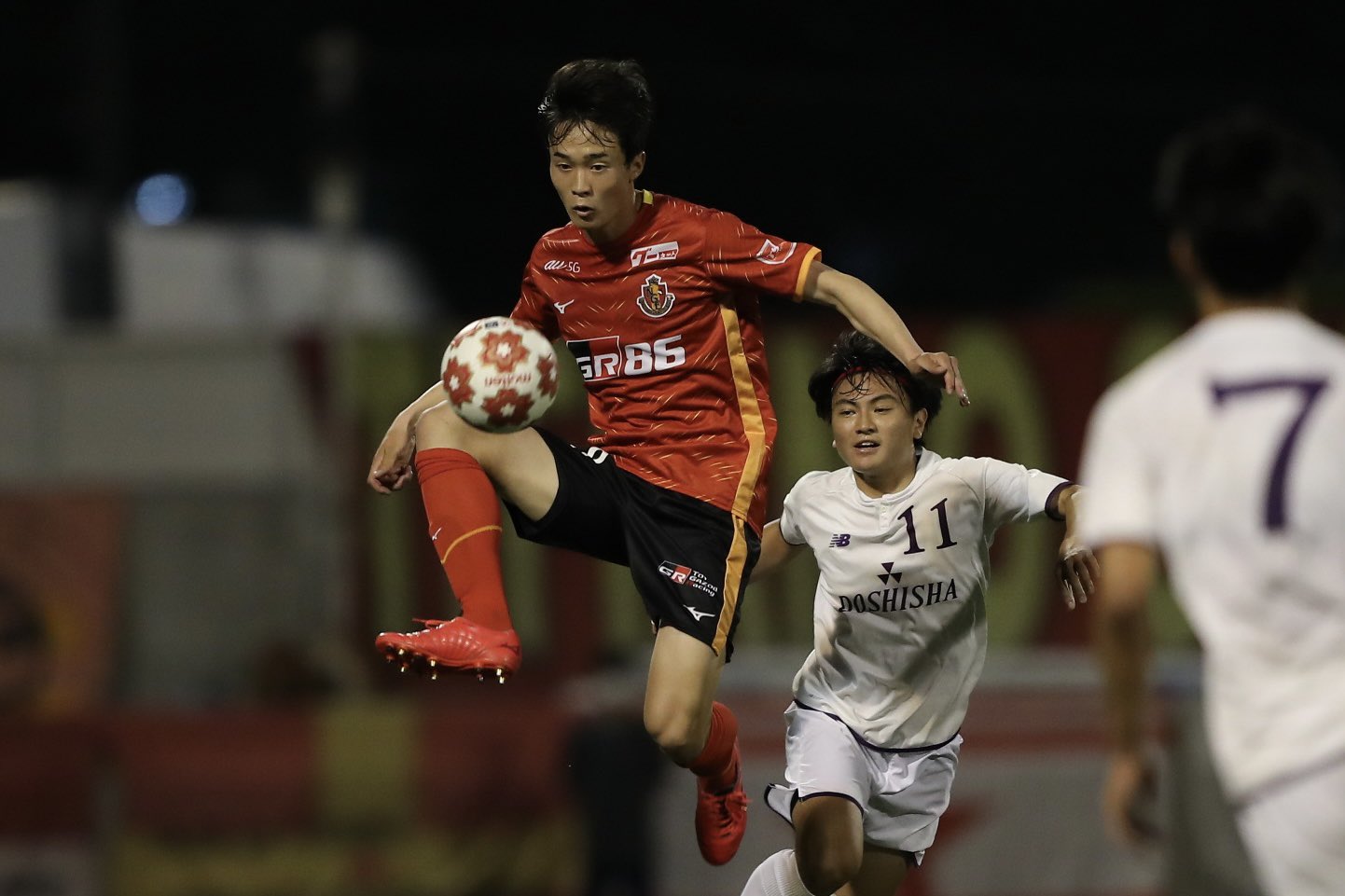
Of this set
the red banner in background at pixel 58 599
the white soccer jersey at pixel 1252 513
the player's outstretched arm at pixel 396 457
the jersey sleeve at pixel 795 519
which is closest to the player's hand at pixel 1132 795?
the white soccer jersey at pixel 1252 513

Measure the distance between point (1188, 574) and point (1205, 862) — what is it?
6.09 meters

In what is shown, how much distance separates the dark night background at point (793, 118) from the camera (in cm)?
1759

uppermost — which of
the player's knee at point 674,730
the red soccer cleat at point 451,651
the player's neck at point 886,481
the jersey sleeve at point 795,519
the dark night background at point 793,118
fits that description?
the dark night background at point 793,118

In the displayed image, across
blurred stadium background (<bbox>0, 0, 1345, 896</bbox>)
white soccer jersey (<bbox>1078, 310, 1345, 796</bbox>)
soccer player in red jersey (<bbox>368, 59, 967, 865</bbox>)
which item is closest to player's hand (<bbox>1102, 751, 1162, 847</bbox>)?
white soccer jersey (<bbox>1078, 310, 1345, 796</bbox>)

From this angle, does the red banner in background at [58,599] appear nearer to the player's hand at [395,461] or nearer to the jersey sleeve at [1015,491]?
the player's hand at [395,461]

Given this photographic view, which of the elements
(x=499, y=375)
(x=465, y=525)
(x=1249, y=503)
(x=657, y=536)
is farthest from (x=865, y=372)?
(x=1249, y=503)

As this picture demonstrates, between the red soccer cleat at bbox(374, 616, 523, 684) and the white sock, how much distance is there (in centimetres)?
122

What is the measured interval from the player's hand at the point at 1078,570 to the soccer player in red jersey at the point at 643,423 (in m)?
0.73

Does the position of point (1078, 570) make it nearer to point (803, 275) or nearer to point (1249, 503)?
point (803, 275)

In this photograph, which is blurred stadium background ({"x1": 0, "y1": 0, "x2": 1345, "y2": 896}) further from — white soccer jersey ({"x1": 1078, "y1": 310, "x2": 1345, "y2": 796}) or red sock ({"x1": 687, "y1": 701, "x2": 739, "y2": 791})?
white soccer jersey ({"x1": 1078, "y1": 310, "x2": 1345, "y2": 796})

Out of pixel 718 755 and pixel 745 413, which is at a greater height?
pixel 745 413

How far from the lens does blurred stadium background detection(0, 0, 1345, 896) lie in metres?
9.80

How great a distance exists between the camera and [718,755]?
498 cm

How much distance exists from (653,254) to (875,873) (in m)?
1.81
